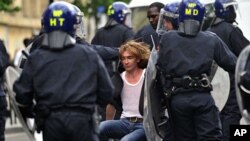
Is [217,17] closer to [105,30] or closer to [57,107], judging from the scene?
[105,30]

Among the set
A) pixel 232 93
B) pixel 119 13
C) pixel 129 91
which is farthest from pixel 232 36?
pixel 119 13

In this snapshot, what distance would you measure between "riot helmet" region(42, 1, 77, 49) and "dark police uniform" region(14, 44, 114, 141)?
0.22 feet

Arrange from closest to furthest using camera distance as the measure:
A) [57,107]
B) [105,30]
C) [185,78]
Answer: [57,107], [185,78], [105,30]

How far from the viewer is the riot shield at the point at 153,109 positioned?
382 inches

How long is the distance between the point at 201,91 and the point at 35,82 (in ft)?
6.59

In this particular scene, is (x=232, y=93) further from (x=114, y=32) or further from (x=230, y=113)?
(x=114, y=32)

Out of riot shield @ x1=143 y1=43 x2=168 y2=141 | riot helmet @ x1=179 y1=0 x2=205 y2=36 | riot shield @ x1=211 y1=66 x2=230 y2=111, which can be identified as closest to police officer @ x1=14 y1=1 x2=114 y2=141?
riot helmet @ x1=179 y1=0 x2=205 y2=36

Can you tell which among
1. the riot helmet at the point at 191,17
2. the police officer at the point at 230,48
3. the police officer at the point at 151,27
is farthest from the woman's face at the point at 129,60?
the police officer at the point at 151,27

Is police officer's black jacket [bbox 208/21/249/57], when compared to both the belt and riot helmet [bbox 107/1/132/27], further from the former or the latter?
riot helmet [bbox 107/1/132/27]

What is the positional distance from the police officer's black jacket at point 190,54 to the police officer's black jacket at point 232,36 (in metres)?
1.81

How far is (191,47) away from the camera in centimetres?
912

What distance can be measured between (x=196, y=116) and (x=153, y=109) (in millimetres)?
783

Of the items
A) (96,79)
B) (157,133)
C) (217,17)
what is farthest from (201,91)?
(217,17)

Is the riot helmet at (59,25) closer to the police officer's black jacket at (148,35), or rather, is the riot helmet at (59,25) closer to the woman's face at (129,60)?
the woman's face at (129,60)
